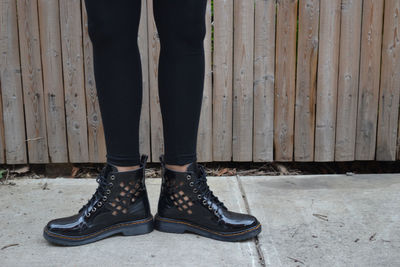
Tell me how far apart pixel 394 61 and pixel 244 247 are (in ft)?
4.51

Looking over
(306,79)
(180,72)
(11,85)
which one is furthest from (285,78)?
(11,85)

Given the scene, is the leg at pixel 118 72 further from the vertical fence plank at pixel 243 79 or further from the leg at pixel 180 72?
the vertical fence plank at pixel 243 79

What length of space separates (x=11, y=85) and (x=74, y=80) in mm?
315

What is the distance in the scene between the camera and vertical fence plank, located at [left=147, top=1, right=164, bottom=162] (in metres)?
2.11

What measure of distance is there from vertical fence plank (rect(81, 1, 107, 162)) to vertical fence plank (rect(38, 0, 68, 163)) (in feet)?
0.42

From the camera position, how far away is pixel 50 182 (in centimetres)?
214

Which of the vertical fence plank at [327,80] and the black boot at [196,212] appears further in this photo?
the vertical fence plank at [327,80]

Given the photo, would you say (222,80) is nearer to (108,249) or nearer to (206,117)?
(206,117)

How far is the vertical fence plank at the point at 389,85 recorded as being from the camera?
2.14 m

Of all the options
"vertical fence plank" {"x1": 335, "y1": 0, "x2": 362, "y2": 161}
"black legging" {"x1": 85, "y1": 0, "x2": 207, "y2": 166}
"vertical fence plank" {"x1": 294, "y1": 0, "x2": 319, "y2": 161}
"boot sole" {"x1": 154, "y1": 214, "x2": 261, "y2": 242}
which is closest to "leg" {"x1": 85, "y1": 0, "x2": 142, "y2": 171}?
"black legging" {"x1": 85, "y1": 0, "x2": 207, "y2": 166}

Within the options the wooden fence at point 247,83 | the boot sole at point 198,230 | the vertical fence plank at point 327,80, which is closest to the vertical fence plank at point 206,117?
the wooden fence at point 247,83

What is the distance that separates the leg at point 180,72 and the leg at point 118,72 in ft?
0.30

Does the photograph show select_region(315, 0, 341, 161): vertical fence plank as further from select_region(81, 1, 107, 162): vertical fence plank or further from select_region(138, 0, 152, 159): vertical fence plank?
Answer: select_region(81, 1, 107, 162): vertical fence plank

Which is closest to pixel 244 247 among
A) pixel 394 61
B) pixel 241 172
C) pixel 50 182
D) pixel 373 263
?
pixel 373 263
